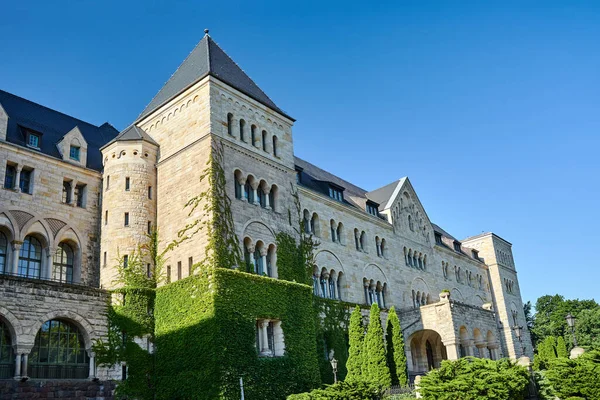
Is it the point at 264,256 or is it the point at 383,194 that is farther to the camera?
the point at 383,194

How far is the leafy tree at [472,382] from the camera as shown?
22.2 meters

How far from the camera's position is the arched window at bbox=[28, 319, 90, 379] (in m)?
25.5

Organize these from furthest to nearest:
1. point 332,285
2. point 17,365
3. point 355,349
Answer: point 332,285, point 355,349, point 17,365

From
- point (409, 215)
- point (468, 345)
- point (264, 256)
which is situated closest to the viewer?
point (264, 256)

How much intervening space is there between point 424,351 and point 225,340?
23.1 meters

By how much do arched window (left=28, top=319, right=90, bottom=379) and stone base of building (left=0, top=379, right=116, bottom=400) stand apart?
0.78 metres

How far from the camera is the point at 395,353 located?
35188 millimetres

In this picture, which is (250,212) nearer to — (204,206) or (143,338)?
(204,206)

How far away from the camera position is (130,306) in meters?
29.0

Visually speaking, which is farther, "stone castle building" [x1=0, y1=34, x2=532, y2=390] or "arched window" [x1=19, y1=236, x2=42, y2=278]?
"arched window" [x1=19, y1=236, x2=42, y2=278]

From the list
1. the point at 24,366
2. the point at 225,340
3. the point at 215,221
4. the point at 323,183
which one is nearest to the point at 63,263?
the point at 24,366

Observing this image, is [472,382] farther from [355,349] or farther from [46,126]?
[46,126]

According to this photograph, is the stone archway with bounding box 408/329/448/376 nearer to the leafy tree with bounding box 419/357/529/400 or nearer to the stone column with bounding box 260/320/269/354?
the stone column with bounding box 260/320/269/354

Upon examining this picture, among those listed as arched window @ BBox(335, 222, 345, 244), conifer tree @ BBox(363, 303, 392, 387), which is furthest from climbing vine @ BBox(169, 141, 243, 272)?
arched window @ BBox(335, 222, 345, 244)
